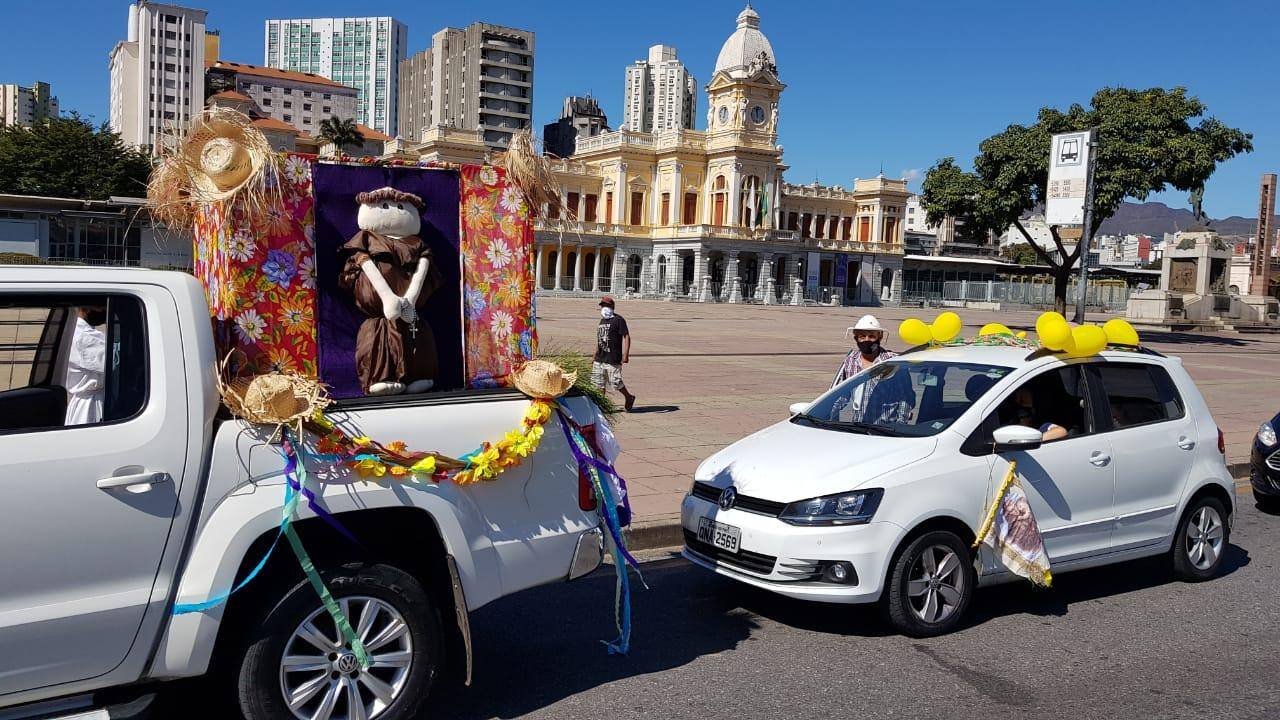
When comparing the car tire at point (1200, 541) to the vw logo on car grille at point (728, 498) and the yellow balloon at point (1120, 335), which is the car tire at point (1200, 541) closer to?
the yellow balloon at point (1120, 335)

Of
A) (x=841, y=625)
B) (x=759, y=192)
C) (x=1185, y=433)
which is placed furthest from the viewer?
(x=759, y=192)

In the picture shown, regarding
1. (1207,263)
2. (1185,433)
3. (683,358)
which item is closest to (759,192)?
(1207,263)

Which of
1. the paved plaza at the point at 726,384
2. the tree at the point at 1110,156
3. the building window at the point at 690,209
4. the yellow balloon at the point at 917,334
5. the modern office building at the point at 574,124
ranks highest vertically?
the modern office building at the point at 574,124

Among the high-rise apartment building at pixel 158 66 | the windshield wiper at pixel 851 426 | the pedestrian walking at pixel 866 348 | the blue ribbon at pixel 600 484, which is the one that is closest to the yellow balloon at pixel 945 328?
the pedestrian walking at pixel 866 348

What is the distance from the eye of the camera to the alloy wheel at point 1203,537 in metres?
6.77

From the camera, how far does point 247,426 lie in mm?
3648

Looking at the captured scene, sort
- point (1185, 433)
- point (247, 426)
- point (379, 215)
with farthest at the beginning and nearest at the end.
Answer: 1. point (1185, 433)
2. point (379, 215)
3. point (247, 426)

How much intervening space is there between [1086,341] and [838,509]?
2.36m

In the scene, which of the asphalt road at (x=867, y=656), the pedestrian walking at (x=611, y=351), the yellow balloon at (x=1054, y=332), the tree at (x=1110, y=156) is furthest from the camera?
the tree at (x=1110, y=156)

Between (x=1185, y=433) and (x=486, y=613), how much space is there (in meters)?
4.90

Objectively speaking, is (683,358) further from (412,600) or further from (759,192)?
(759,192)

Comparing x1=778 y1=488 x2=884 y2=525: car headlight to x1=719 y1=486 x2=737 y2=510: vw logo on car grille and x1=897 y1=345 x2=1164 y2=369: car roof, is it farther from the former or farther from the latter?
x1=897 y1=345 x2=1164 y2=369: car roof

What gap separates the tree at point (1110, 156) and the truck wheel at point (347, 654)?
27.7 meters

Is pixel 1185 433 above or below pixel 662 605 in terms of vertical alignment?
above
